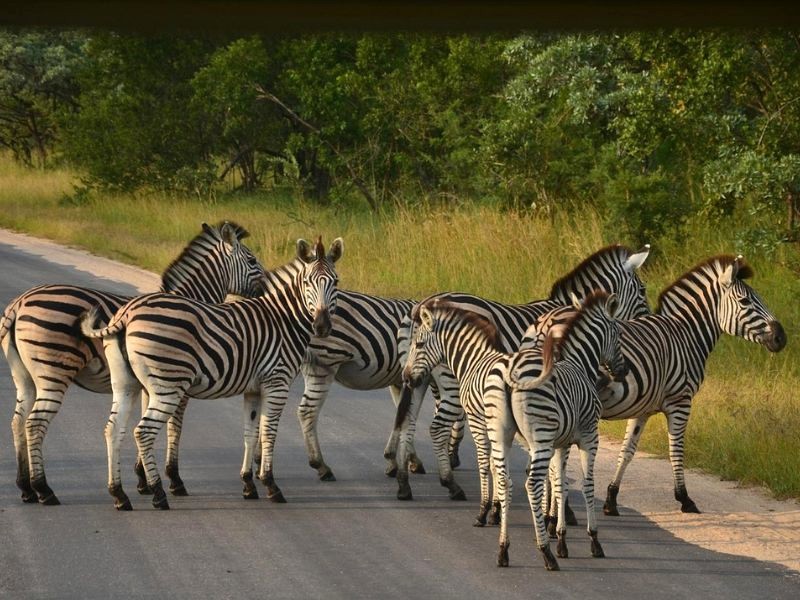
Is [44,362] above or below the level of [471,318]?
below

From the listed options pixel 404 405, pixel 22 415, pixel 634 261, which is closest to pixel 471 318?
pixel 404 405

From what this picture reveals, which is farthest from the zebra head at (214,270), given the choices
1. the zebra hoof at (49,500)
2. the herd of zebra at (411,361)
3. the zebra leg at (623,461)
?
the zebra leg at (623,461)

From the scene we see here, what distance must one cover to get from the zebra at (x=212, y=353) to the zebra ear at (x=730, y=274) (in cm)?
262

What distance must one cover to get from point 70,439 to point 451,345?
3585 mm

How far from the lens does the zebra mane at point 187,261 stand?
28.2ft

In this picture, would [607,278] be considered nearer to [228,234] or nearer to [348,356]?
[348,356]

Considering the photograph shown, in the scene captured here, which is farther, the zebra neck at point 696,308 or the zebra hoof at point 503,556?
the zebra neck at point 696,308

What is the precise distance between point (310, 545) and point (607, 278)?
3.23m

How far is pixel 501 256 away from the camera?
15742 millimetres

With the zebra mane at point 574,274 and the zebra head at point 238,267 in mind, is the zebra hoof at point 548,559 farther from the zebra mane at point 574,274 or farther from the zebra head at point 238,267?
the zebra head at point 238,267

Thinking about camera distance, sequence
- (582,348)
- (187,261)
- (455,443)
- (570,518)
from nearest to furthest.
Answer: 1. (582,348)
2. (570,518)
3. (455,443)
4. (187,261)

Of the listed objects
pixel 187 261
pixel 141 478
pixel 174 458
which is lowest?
pixel 141 478

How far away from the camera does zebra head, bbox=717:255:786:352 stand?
7.84 metres

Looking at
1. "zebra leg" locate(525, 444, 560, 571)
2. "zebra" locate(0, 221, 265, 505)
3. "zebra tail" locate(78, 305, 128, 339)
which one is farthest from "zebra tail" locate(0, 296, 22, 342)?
"zebra leg" locate(525, 444, 560, 571)
